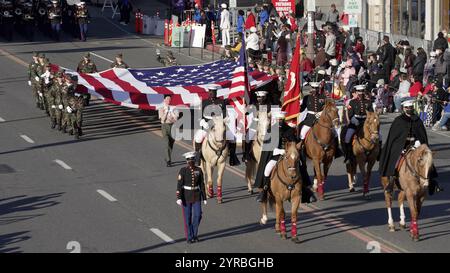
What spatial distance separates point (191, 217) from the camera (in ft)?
76.3

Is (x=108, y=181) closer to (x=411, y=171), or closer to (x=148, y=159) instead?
(x=148, y=159)

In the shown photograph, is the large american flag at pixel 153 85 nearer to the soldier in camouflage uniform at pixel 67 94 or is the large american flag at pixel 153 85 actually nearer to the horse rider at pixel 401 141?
the soldier in camouflage uniform at pixel 67 94

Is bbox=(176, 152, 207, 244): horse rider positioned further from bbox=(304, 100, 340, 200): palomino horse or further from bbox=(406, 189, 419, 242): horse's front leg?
bbox=(304, 100, 340, 200): palomino horse

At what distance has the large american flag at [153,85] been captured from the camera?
35.6 metres

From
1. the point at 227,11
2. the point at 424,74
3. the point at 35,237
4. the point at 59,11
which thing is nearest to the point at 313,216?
the point at 35,237

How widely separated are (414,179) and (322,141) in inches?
159

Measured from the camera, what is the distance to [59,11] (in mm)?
53750

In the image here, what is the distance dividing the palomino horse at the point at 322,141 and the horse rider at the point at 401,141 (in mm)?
2284

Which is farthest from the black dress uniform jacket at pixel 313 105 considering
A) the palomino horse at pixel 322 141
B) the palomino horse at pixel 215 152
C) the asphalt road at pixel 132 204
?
the palomino horse at pixel 215 152

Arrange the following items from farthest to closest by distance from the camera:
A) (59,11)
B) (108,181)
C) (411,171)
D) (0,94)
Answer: (59,11), (0,94), (108,181), (411,171)

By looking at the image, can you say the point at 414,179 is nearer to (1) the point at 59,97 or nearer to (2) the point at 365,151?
(2) the point at 365,151

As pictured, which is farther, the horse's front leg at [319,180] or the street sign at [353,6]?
the street sign at [353,6]

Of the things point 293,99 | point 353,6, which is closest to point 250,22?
point 353,6
